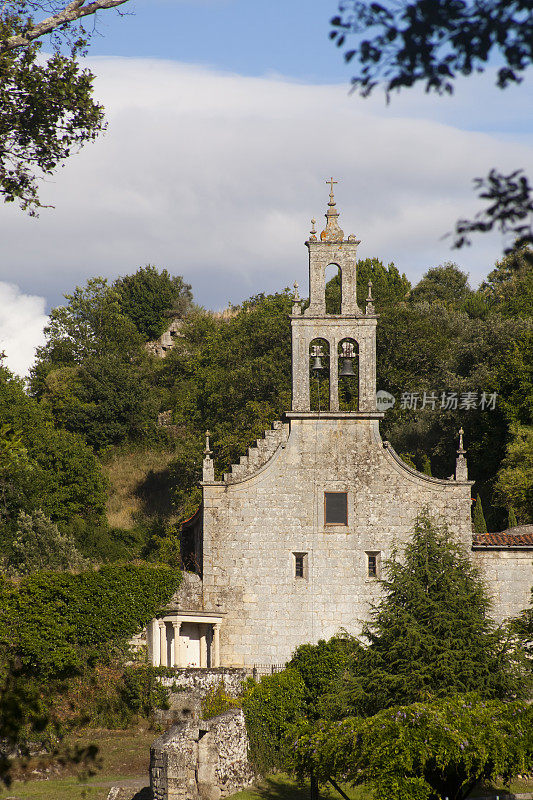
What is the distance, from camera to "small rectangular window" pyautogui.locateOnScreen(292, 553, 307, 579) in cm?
3753

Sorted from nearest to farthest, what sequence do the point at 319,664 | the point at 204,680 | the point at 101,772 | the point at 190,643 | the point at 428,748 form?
the point at 428,748 < the point at 101,772 < the point at 204,680 < the point at 319,664 < the point at 190,643

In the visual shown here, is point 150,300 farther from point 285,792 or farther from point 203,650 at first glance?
point 285,792

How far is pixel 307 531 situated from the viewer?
37.7m

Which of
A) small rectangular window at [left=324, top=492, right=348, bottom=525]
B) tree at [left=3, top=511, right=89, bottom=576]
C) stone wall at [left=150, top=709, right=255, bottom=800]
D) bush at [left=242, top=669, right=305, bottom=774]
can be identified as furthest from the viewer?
tree at [left=3, top=511, right=89, bottom=576]

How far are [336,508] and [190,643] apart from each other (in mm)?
6757

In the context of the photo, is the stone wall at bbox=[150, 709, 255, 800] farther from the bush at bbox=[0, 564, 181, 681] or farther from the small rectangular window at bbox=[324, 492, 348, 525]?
the small rectangular window at bbox=[324, 492, 348, 525]

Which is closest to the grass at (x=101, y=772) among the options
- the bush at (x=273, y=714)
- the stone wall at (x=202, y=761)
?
the stone wall at (x=202, y=761)

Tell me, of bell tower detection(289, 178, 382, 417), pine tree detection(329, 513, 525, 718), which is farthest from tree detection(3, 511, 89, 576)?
pine tree detection(329, 513, 525, 718)

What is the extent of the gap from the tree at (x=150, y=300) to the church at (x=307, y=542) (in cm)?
5775

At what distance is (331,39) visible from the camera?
8953mm

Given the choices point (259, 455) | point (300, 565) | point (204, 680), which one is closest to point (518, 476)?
point (259, 455)

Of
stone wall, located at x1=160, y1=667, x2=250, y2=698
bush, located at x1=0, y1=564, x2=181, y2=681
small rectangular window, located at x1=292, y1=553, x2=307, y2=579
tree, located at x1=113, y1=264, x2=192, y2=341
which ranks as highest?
tree, located at x1=113, y1=264, x2=192, y2=341

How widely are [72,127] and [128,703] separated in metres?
20.1

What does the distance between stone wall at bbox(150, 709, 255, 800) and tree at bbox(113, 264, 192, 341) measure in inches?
2604
